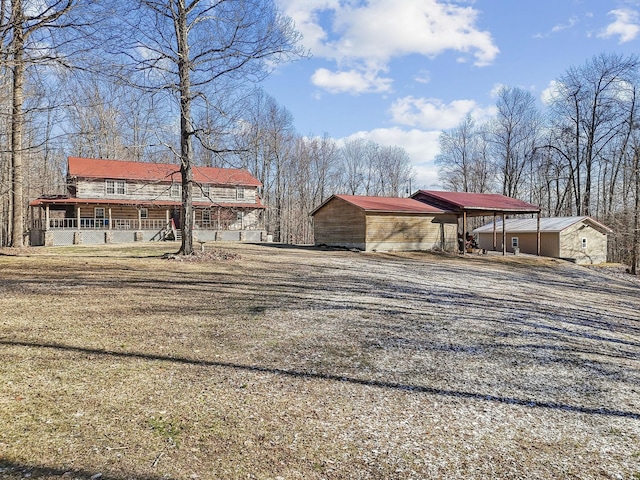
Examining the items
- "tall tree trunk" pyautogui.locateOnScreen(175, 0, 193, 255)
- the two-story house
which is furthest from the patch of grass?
the two-story house

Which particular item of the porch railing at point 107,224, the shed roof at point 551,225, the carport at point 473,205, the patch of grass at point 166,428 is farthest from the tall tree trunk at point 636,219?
the porch railing at point 107,224

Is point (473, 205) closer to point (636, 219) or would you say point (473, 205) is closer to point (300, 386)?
point (636, 219)

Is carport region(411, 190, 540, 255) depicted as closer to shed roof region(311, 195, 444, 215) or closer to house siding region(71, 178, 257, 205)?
shed roof region(311, 195, 444, 215)

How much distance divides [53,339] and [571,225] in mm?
32764

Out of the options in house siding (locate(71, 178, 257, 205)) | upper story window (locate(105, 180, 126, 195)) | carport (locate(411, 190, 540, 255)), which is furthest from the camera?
upper story window (locate(105, 180, 126, 195))

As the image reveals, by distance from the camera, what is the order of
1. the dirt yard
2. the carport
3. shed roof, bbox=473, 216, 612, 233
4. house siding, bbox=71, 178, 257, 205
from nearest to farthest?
the dirt yard
the carport
house siding, bbox=71, 178, 257, 205
shed roof, bbox=473, 216, 612, 233

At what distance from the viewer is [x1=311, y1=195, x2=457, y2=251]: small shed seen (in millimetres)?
22672

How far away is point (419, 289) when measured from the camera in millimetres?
11102

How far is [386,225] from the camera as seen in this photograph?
2311 centimetres

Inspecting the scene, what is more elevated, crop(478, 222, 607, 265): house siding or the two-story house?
the two-story house

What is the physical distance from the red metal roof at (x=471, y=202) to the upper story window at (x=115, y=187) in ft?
72.4

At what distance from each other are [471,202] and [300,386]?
24.0 meters

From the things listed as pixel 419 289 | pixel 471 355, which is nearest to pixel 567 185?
pixel 419 289

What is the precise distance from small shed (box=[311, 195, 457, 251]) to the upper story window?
1618cm
